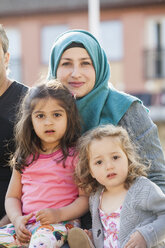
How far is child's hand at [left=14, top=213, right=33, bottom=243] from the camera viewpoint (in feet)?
8.16

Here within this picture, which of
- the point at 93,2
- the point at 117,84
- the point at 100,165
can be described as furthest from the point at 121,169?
the point at 117,84

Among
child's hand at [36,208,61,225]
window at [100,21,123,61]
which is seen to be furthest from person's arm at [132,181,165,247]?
window at [100,21,123,61]

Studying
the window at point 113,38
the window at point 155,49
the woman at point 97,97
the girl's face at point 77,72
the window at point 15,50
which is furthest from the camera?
the window at point 15,50

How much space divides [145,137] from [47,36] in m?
14.0

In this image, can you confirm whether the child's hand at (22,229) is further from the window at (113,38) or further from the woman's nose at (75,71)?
the window at (113,38)

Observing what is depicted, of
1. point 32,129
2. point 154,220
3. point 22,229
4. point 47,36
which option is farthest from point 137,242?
point 47,36

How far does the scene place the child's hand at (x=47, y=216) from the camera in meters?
2.46

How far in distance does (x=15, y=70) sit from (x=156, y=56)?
17.4 feet

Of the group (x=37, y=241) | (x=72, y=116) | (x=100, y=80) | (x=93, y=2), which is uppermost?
(x=93, y=2)

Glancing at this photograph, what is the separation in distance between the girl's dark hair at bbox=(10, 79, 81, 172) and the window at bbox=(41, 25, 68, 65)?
13724 mm

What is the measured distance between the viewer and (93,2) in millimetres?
10312

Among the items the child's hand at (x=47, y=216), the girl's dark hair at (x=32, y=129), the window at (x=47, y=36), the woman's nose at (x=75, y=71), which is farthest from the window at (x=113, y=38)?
the child's hand at (x=47, y=216)

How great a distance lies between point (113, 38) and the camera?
51.8ft

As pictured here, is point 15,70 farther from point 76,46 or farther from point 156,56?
point 76,46
